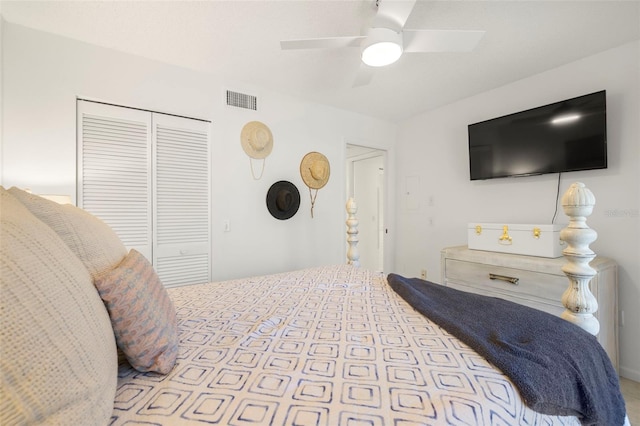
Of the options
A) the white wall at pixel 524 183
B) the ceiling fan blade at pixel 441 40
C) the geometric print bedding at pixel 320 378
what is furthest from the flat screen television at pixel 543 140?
the geometric print bedding at pixel 320 378

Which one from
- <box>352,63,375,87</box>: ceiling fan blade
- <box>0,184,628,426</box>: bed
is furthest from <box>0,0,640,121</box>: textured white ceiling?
<box>0,184,628,426</box>: bed

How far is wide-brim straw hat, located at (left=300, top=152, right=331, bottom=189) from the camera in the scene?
3.11m

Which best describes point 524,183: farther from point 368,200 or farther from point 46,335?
point 46,335

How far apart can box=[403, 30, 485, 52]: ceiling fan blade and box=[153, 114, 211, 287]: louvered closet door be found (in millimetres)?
1872

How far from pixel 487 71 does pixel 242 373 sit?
120 inches

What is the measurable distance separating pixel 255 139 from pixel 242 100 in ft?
1.34

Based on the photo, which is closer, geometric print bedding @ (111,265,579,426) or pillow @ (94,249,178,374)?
geometric print bedding @ (111,265,579,426)

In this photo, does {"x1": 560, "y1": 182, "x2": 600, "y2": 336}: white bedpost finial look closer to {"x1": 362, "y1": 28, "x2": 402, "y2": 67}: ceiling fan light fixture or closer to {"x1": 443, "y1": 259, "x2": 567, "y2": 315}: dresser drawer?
{"x1": 443, "y1": 259, "x2": 567, "y2": 315}: dresser drawer

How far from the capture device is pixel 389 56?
1628mm

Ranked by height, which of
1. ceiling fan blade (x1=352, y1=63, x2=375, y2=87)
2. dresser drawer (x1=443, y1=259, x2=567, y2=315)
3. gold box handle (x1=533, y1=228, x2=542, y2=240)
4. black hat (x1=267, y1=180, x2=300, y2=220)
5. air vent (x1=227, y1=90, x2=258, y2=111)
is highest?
air vent (x1=227, y1=90, x2=258, y2=111)

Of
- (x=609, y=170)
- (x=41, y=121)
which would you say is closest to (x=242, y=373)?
(x=41, y=121)

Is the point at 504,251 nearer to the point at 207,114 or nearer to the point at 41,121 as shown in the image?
the point at 207,114

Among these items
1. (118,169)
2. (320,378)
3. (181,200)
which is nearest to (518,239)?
(320,378)

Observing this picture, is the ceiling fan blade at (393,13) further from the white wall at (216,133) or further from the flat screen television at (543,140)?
the flat screen television at (543,140)
